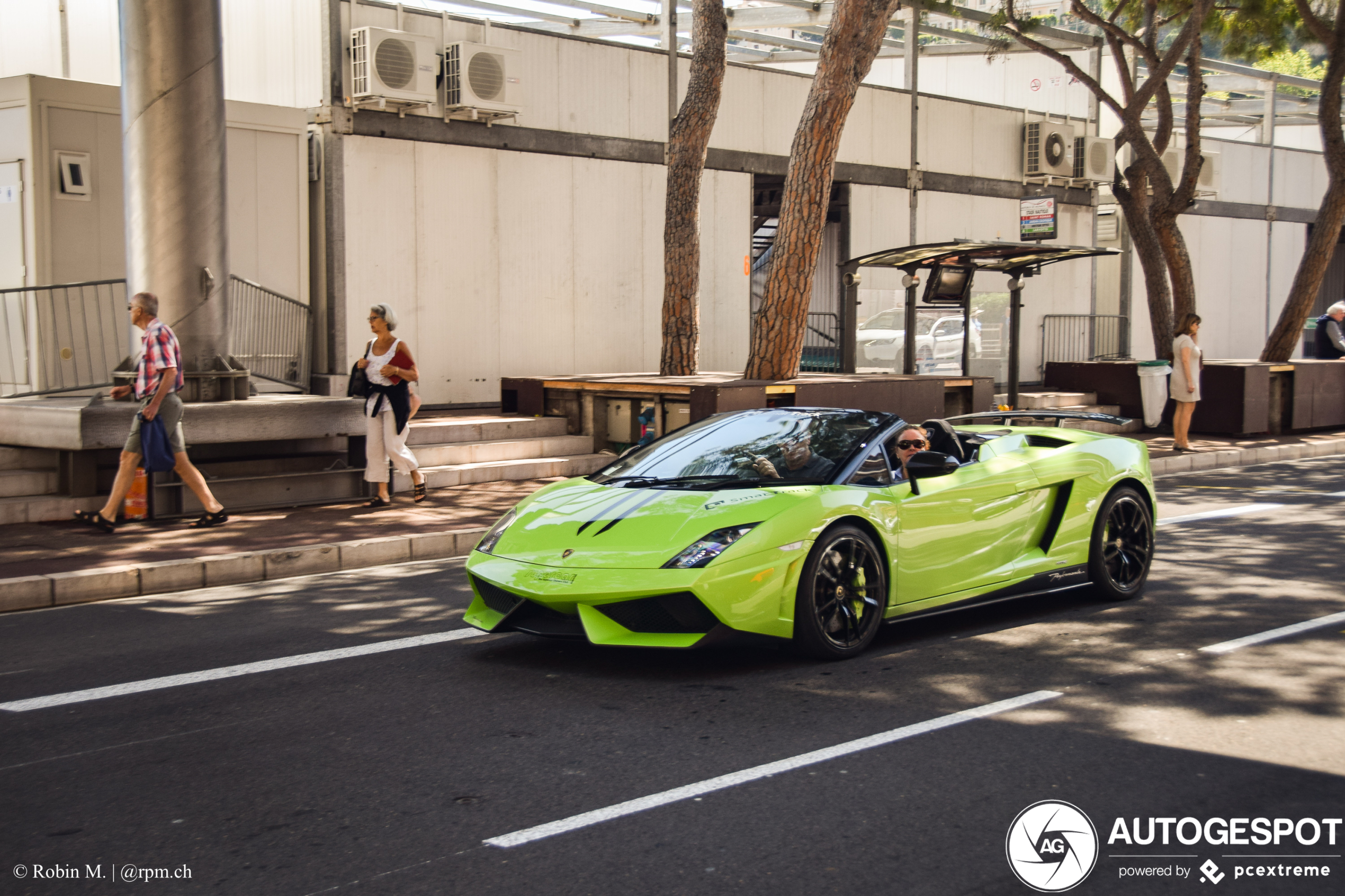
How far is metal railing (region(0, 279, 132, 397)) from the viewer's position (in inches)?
476

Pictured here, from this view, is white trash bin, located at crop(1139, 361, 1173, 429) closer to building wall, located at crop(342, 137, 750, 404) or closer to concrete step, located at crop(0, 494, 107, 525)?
building wall, located at crop(342, 137, 750, 404)

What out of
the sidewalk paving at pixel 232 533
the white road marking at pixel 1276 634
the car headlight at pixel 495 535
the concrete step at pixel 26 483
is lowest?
the white road marking at pixel 1276 634

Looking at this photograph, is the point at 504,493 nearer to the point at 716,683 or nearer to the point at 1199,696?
the point at 716,683

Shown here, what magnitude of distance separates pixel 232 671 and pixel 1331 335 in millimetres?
20937

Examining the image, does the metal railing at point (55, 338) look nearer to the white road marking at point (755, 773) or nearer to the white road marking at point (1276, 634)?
the white road marking at point (755, 773)

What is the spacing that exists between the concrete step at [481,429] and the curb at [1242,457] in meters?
7.57

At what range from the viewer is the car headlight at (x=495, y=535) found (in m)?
6.34

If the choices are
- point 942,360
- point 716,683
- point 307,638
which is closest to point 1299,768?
point 716,683

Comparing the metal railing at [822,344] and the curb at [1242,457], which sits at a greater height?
the metal railing at [822,344]

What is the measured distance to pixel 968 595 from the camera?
267 inches

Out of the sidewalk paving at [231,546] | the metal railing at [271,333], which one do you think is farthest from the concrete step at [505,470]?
the metal railing at [271,333]

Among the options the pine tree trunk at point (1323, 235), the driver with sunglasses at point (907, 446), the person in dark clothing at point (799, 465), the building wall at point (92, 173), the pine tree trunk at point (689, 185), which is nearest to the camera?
the person in dark clothing at point (799, 465)

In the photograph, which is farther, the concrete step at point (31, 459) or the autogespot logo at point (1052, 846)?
the concrete step at point (31, 459)

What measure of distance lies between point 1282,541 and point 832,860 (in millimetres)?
7581
